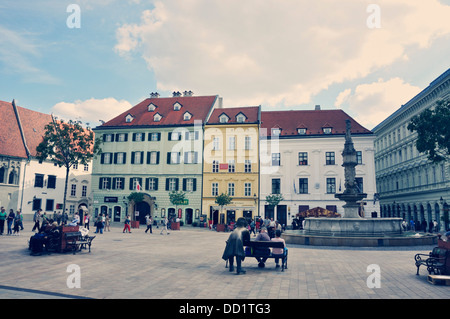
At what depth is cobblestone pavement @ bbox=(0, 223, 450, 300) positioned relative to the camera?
7.95m

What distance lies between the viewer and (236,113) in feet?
165

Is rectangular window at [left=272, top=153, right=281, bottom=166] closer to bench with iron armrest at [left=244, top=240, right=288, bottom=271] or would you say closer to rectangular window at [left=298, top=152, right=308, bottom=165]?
rectangular window at [left=298, top=152, right=308, bottom=165]

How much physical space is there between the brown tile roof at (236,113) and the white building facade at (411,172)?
2182 cm

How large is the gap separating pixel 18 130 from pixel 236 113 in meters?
31.7

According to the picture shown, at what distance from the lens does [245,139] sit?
157 feet

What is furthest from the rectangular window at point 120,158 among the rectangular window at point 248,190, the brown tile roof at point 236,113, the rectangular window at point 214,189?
the rectangular window at point 248,190

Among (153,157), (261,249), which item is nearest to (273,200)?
(153,157)

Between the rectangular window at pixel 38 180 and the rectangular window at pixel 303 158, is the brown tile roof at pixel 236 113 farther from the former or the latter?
the rectangular window at pixel 38 180

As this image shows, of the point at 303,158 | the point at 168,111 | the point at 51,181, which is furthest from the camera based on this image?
the point at 168,111

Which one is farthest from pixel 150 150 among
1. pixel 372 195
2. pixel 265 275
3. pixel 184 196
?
pixel 265 275

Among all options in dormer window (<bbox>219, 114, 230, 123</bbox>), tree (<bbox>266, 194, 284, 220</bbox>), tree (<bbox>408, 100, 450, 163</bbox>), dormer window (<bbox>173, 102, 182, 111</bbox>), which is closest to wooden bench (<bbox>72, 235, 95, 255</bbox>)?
tree (<bbox>408, 100, 450, 163</bbox>)

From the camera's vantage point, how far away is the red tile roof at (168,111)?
165 ft

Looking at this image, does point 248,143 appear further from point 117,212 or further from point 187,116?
point 117,212
